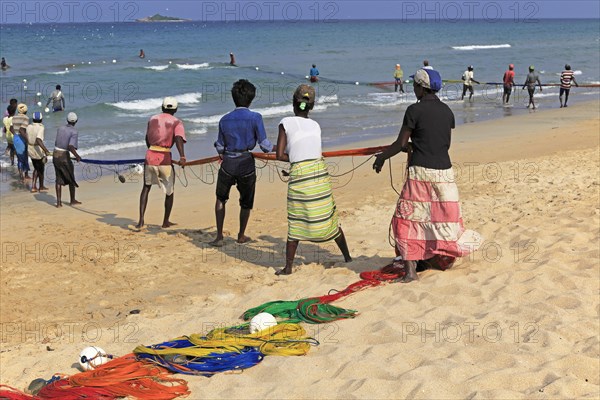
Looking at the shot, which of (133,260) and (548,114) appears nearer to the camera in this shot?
(133,260)

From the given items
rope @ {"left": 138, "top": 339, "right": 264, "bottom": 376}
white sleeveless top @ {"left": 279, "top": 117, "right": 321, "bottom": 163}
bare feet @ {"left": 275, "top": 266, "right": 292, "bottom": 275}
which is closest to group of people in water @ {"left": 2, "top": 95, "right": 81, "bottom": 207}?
bare feet @ {"left": 275, "top": 266, "right": 292, "bottom": 275}

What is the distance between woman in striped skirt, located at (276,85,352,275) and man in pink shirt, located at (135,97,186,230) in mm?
2100

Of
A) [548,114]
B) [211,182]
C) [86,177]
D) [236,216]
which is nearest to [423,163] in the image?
[236,216]

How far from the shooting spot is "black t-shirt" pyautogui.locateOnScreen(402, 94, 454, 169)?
6027mm

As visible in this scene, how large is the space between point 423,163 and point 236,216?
4354 millimetres

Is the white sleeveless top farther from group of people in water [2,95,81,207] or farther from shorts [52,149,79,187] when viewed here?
shorts [52,149,79,187]

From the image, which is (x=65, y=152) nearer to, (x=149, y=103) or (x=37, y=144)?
(x=37, y=144)

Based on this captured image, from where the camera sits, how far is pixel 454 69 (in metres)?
42.4

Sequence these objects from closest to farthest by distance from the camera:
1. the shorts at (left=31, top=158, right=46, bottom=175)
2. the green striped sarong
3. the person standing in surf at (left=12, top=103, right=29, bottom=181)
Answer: the green striped sarong, the shorts at (left=31, top=158, right=46, bottom=175), the person standing in surf at (left=12, top=103, right=29, bottom=181)

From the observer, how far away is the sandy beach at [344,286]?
4602 millimetres

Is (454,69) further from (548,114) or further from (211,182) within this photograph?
(211,182)

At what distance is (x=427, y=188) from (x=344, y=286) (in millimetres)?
1114

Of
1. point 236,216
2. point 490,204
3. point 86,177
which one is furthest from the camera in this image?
point 86,177

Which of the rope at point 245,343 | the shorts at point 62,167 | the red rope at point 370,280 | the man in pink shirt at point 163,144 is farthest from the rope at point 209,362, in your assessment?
the shorts at point 62,167
